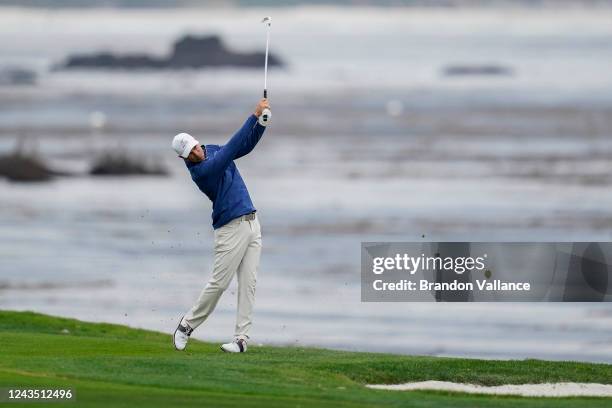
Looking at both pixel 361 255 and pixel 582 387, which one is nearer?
pixel 582 387

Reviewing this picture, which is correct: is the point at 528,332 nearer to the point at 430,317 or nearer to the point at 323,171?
the point at 430,317

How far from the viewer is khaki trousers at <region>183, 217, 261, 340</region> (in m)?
19.1

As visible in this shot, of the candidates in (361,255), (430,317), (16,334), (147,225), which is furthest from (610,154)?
(16,334)

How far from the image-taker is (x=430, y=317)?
32219 millimetres

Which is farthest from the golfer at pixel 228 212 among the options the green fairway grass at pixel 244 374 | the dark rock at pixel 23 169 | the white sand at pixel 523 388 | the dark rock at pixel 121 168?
the dark rock at pixel 121 168

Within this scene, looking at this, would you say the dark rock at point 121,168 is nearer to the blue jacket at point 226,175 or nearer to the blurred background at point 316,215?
the blurred background at point 316,215

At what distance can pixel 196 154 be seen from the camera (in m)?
18.8

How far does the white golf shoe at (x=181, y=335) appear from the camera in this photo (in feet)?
64.5

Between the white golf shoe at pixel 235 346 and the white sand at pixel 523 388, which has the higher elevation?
the white golf shoe at pixel 235 346

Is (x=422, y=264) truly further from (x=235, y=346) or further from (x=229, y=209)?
(x=229, y=209)

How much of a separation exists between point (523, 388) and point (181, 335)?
372 centimetres

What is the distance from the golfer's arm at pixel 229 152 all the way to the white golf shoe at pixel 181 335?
1.76 metres

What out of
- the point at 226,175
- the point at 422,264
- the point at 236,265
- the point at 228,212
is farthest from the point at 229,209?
the point at 422,264

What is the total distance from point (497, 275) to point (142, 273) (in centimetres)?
1233
